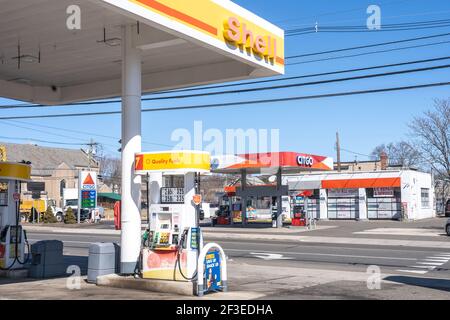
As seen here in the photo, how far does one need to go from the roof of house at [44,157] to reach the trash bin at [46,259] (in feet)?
231

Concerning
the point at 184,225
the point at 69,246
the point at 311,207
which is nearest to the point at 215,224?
the point at 311,207

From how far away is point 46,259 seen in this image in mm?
14891

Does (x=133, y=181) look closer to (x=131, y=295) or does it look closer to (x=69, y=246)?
(x=131, y=295)

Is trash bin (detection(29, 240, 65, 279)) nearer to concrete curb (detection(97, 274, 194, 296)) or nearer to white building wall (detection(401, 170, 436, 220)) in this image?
concrete curb (detection(97, 274, 194, 296))

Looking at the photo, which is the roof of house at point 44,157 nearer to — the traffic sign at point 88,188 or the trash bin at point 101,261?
the traffic sign at point 88,188

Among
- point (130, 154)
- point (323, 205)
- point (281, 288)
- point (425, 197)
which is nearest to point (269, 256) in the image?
point (281, 288)

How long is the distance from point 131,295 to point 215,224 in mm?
34430

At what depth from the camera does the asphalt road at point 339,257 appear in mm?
17391

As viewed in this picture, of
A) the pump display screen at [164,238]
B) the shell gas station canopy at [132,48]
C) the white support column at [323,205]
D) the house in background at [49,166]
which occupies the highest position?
the house in background at [49,166]

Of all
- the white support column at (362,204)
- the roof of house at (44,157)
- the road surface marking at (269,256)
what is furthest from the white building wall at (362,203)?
the roof of house at (44,157)

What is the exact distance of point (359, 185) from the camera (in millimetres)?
53469

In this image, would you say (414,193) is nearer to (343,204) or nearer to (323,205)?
(343,204)

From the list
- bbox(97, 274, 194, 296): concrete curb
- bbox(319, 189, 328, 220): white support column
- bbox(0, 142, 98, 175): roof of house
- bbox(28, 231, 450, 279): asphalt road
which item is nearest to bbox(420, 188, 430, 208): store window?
bbox(319, 189, 328, 220): white support column
